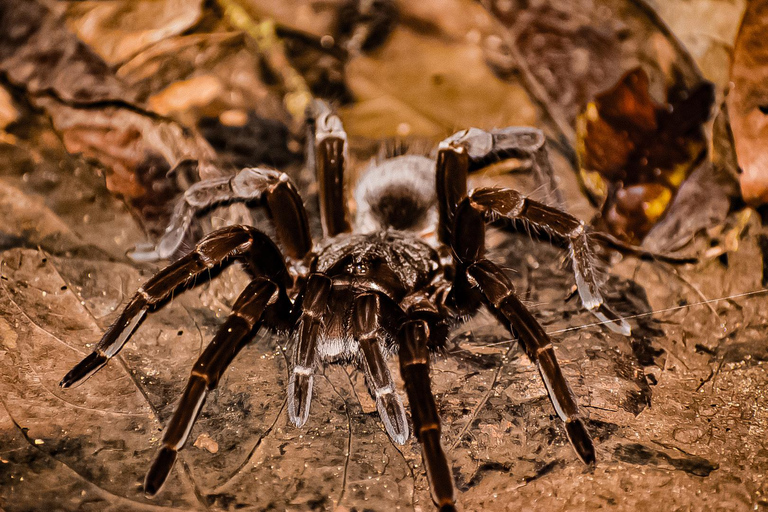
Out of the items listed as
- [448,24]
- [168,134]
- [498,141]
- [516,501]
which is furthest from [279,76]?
[516,501]

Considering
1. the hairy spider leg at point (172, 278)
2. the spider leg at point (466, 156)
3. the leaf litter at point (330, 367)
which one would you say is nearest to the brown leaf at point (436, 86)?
the leaf litter at point (330, 367)

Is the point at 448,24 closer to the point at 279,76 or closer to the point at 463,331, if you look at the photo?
the point at 279,76

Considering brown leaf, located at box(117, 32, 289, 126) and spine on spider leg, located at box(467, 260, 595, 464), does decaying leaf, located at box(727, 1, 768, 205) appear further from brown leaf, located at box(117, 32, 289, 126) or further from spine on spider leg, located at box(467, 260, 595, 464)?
brown leaf, located at box(117, 32, 289, 126)

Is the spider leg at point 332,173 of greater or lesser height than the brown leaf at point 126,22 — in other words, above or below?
below

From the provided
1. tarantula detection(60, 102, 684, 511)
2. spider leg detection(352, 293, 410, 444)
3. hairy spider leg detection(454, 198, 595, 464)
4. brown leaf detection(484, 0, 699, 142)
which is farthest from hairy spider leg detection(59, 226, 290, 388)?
brown leaf detection(484, 0, 699, 142)

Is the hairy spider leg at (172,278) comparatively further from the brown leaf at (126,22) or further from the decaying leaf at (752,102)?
the decaying leaf at (752,102)

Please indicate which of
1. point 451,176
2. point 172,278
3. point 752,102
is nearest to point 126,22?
point 172,278
